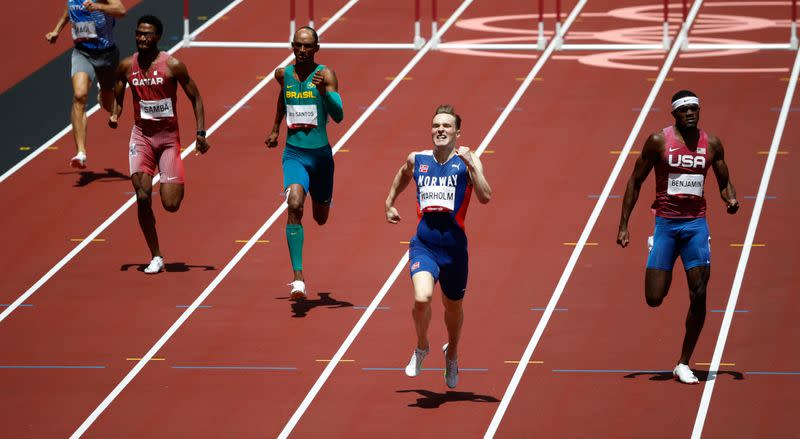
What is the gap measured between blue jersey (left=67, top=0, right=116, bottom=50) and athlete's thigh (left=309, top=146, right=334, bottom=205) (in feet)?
15.2

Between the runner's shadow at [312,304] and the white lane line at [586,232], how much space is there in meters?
1.78

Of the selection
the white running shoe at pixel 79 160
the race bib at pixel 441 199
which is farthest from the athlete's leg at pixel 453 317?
the white running shoe at pixel 79 160

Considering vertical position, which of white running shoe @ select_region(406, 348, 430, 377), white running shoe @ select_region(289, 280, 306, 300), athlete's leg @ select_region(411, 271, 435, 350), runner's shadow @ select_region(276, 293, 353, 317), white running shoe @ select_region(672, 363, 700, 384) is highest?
athlete's leg @ select_region(411, 271, 435, 350)

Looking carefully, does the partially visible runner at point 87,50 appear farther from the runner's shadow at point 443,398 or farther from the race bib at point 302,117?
the runner's shadow at point 443,398

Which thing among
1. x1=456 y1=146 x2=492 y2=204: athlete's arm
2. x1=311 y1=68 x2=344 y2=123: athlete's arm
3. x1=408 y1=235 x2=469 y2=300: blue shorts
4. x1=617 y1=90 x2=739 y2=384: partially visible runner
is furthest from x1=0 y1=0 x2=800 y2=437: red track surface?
x1=311 y1=68 x2=344 y2=123: athlete's arm

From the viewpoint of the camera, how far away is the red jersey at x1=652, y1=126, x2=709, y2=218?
11922 mm

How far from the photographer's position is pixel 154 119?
49.5 ft

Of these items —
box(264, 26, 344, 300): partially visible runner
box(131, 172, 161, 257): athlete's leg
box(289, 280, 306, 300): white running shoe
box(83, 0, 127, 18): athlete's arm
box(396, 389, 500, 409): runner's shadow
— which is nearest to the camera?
box(396, 389, 500, 409): runner's shadow

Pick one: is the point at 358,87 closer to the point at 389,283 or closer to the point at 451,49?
the point at 451,49

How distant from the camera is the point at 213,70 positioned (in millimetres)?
21922

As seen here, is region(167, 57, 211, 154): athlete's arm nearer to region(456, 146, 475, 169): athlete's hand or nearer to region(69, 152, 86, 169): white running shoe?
region(69, 152, 86, 169): white running shoe

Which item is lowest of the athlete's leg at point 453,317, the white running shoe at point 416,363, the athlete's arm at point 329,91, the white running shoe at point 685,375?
the white running shoe at point 685,375

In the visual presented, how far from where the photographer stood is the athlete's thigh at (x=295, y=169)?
14047 mm

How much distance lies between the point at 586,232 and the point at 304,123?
3.33 metres
